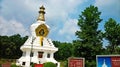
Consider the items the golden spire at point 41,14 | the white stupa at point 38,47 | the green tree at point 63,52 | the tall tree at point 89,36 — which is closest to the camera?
the tall tree at point 89,36

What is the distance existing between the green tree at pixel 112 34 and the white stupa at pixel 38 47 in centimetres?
1752

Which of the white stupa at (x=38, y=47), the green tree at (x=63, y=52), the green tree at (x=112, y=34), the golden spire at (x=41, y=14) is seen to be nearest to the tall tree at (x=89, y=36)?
the green tree at (x=112, y=34)

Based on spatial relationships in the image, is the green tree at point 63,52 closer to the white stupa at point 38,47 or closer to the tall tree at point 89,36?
the white stupa at point 38,47

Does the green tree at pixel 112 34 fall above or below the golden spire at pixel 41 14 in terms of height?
below

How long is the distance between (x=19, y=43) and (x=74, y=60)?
2523 inches

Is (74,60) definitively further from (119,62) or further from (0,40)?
(0,40)

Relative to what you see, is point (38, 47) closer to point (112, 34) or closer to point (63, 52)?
point (112, 34)

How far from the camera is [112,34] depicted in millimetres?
29062

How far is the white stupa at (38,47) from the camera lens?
44688 mm

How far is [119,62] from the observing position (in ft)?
23.8

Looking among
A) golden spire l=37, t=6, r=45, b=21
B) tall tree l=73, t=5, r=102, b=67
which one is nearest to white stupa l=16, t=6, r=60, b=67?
golden spire l=37, t=6, r=45, b=21

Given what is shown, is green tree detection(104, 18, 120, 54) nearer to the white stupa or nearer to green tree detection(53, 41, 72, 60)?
the white stupa

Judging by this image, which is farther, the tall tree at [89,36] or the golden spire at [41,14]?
the golden spire at [41,14]

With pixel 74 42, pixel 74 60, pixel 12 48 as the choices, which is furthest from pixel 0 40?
pixel 74 60
